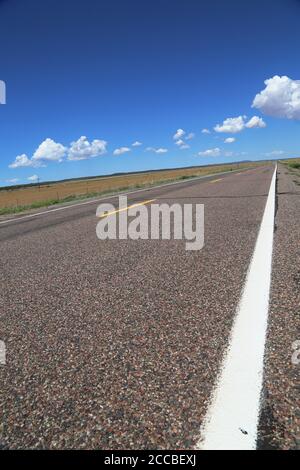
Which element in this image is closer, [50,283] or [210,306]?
[210,306]

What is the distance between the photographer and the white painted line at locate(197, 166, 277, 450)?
1.45 m

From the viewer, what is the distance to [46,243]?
6105mm

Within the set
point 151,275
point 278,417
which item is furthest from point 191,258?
point 278,417

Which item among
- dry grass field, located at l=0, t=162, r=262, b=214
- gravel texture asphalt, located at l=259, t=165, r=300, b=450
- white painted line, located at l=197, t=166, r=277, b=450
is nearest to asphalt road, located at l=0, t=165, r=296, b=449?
white painted line, located at l=197, t=166, r=277, b=450

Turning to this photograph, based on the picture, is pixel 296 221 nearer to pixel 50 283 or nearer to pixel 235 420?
pixel 50 283

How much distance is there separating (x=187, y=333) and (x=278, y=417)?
884mm

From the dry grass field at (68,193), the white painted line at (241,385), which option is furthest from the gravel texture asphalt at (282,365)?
the dry grass field at (68,193)

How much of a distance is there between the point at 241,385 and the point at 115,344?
35.2 inches

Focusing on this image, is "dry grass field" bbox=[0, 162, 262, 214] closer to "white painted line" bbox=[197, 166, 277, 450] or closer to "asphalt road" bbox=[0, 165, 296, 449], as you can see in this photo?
"asphalt road" bbox=[0, 165, 296, 449]

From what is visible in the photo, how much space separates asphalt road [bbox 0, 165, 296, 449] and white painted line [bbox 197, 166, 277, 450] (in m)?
0.05

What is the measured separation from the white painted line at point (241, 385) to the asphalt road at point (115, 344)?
5 cm

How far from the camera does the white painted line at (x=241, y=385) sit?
4.77 ft

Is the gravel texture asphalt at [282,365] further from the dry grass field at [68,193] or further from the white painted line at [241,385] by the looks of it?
the dry grass field at [68,193]
